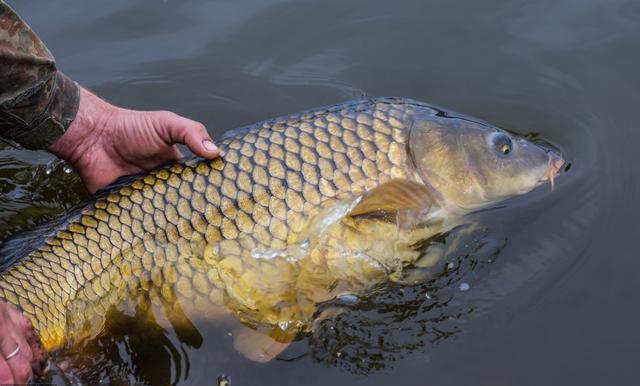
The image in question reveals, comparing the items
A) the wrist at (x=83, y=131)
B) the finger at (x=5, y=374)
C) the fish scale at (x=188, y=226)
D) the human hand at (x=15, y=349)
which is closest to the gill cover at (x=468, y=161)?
the fish scale at (x=188, y=226)

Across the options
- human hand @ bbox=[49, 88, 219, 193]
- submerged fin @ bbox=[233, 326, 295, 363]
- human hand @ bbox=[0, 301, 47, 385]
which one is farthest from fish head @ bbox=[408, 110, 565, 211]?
human hand @ bbox=[0, 301, 47, 385]

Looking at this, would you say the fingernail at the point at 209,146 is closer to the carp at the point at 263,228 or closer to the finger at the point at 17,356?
the carp at the point at 263,228

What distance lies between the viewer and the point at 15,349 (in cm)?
232

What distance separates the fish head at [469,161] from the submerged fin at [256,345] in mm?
1021

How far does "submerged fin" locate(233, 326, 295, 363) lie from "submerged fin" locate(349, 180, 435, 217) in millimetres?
→ 668

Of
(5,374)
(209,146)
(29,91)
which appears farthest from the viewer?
(29,91)

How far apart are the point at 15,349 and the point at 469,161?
2.13 m

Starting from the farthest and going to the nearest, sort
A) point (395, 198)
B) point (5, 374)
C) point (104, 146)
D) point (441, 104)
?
point (441, 104) → point (104, 146) → point (395, 198) → point (5, 374)

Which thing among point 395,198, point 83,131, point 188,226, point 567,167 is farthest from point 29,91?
point 567,167

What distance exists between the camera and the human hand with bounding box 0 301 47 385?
2268mm

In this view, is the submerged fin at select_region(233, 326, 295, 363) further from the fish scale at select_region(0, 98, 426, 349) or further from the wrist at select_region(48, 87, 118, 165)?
the wrist at select_region(48, 87, 118, 165)

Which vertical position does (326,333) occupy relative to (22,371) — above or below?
below

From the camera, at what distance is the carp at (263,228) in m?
3.00

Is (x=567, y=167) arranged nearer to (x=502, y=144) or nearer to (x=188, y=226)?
(x=502, y=144)
